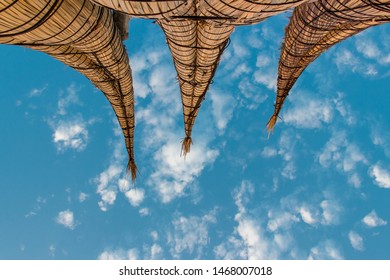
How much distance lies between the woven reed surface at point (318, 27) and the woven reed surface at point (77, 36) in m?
2.57

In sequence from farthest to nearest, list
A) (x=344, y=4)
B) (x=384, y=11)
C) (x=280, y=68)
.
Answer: (x=280, y=68) < (x=344, y=4) < (x=384, y=11)

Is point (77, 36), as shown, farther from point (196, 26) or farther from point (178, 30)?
point (196, 26)

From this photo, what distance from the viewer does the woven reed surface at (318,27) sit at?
3.39 metres

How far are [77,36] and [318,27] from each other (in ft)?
9.98

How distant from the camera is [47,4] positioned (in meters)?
2.70

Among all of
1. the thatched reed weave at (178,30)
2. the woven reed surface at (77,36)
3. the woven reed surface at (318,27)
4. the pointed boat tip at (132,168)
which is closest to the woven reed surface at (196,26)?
the thatched reed weave at (178,30)

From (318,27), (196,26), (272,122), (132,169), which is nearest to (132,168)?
(132,169)

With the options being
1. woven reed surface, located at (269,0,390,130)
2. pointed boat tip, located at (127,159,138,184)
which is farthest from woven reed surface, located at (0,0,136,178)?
woven reed surface, located at (269,0,390,130)

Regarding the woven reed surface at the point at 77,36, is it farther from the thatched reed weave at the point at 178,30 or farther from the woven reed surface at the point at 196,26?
the woven reed surface at the point at 196,26

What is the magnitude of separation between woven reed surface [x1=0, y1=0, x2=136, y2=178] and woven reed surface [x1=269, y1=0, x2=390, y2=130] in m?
2.57

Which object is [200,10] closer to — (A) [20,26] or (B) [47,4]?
(B) [47,4]

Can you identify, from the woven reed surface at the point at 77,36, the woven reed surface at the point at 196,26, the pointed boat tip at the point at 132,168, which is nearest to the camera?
the woven reed surface at the point at 196,26

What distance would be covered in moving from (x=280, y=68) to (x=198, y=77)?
5.89ft

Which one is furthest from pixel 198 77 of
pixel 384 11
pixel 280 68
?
pixel 384 11
